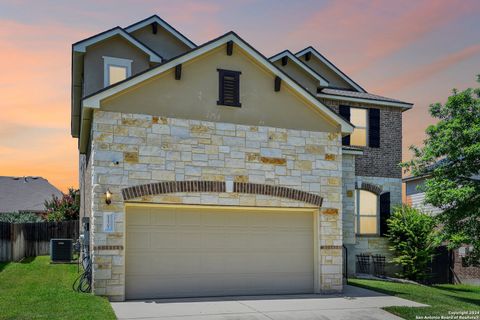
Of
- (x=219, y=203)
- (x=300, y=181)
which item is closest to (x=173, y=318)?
(x=219, y=203)

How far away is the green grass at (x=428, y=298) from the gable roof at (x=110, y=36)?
36.1 feet

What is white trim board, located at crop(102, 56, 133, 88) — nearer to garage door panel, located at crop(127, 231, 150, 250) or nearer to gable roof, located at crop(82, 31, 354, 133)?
gable roof, located at crop(82, 31, 354, 133)

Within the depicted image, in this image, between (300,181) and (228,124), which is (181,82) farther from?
(300,181)

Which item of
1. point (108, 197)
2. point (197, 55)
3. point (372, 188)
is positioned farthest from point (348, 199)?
point (108, 197)

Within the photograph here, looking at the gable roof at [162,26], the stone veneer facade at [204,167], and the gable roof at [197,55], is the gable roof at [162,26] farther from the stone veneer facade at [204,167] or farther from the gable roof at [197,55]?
the stone veneer facade at [204,167]

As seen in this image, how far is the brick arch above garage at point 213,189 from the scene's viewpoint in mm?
13289

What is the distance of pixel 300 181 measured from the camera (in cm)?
1513

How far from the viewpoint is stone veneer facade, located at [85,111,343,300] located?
1294 cm

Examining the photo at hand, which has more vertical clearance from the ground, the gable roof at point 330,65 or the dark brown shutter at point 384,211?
the gable roof at point 330,65

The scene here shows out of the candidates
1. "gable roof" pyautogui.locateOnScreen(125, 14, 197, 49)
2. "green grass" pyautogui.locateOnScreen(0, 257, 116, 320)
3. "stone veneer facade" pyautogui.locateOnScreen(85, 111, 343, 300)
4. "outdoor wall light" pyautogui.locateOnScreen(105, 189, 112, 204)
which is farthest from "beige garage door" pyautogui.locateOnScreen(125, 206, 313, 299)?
"gable roof" pyautogui.locateOnScreen(125, 14, 197, 49)

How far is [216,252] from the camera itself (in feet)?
46.8

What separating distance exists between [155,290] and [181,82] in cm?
556

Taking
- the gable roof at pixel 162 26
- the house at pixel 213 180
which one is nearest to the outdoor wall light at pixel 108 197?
the house at pixel 213 180

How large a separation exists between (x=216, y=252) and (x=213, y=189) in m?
1.76
